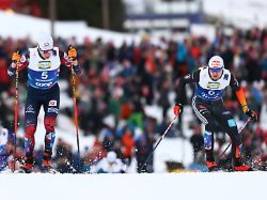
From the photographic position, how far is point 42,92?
12.4 meters

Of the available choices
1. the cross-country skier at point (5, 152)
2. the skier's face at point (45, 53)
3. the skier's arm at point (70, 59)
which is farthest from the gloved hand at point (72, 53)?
the cross-country skier at point (5, 152)

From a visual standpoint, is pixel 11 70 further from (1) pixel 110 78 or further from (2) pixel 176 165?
(1) pixel 110 78

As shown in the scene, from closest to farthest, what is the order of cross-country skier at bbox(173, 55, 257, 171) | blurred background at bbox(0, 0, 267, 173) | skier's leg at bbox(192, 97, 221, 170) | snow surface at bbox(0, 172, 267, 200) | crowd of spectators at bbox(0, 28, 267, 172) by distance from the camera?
1. snow surface at bbox(0, 172, 267, 200)
2. cross-country skier at bbox(173, 55, 257, 171)
3. skier's leg at bbox(192, 97, 221, 170)
4. blurred background at bbox(0, 0, 267, 173)
5. crowd of spectators at bbox(0, 28, 267, 172)

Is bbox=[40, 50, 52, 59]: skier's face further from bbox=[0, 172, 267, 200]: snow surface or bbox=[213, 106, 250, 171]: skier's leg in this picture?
bbox=[213, 106, 250, 171]: skier's leg

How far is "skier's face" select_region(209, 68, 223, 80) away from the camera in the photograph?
12.3m

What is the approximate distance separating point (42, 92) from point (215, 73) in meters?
2.66

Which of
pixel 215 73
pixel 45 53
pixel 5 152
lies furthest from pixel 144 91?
pixel 45 53

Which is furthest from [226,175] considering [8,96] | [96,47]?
[96,47]

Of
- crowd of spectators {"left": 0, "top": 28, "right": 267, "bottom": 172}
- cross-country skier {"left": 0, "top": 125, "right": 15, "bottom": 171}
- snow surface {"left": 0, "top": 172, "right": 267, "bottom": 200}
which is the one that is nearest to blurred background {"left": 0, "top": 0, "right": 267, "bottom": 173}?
crowd of spectators {"left": 0, "top": 28, "right": 267, "bottom": 172}

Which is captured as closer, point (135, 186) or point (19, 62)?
point (135, 186)

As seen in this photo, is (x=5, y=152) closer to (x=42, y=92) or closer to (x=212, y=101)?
(x=42, y=92)

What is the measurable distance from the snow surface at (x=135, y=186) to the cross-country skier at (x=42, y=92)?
1894mm

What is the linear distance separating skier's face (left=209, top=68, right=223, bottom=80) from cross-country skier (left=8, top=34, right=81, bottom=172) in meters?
2.35

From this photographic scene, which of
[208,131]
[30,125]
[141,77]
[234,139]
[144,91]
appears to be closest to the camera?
[234,139]
